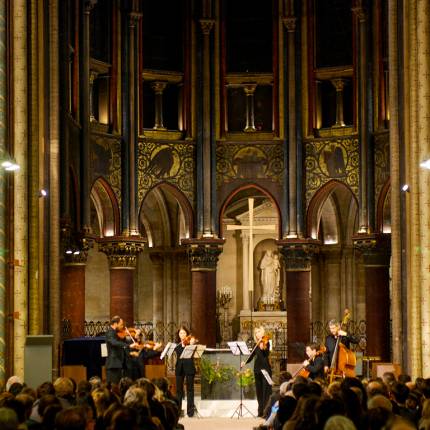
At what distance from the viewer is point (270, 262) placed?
40.3 m

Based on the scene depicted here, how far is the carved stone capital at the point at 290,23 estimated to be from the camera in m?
35.1

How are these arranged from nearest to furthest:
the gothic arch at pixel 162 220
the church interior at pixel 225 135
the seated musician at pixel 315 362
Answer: the seated musician at pixel 315 362
the church interior at pixel 225 135
the gothic arch at pixel 162 220

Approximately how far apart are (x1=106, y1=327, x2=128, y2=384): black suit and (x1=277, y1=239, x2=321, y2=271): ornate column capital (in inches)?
476

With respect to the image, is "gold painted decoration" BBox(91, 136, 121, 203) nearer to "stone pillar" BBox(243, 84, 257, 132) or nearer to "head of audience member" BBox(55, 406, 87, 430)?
"stone pillar" BBox(243, 84, 257, 132)

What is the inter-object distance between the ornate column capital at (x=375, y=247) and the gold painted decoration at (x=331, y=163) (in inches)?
55.9

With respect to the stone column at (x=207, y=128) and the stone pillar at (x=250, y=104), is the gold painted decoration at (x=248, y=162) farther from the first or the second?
the stone pillar at (x=250, y=104)

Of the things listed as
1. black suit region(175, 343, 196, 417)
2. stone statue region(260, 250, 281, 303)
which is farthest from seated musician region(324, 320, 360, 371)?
stone statue region(260, 250, 281, 303)

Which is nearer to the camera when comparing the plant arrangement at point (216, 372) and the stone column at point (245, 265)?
the plant arrangement at point (216, 372)

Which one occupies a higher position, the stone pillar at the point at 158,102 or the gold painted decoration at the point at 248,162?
the stone pillar at the point at 158,102

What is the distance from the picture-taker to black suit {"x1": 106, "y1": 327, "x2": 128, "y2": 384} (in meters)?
22.8

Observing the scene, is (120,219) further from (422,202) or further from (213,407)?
(422,202)

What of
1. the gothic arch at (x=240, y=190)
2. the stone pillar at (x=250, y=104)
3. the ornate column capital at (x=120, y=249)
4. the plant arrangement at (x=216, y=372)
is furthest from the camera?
the stone pillar at (x=250, y=104)

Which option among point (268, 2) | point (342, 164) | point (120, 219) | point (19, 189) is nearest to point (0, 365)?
point (19, 189)

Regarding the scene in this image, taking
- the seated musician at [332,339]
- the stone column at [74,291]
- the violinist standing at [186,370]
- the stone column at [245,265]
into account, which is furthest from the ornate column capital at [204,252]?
the seated musician at [332,339]
